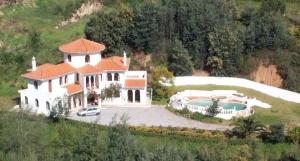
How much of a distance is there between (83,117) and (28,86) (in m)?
4.99

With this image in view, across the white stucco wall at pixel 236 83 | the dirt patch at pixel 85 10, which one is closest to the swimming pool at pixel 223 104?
the white stucco wall at pixel 236 83

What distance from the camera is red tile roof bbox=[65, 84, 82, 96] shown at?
4778 cm

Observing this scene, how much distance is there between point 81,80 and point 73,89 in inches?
41.3

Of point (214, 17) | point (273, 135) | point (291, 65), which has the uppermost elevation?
point (214, 17)

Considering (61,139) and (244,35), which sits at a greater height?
(244,35)

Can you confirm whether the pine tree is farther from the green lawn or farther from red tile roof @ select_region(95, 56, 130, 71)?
red tile roof @ select_region(95, 56, 130, 71)

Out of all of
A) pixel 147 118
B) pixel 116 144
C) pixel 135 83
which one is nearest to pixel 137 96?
pixel 135 83

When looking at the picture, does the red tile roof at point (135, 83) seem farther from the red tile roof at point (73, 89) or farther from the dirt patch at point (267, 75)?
the dirt patch at point (267, 75)

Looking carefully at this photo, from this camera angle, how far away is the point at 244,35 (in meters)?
54.7

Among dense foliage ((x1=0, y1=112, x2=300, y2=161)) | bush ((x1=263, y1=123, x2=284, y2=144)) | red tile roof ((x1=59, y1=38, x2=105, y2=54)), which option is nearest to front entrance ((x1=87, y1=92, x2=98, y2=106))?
red tile roof ((x1=59, y1=38, x2=105, y2=54))

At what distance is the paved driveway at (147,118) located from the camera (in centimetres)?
4553

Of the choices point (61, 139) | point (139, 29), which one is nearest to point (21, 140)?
point (61, 139)

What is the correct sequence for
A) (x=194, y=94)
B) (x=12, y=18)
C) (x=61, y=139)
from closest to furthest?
(x=61, y=139)
(x=194, y=94)
(x=12, y=18)

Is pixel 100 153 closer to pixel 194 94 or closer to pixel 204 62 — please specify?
pixel 194 94
